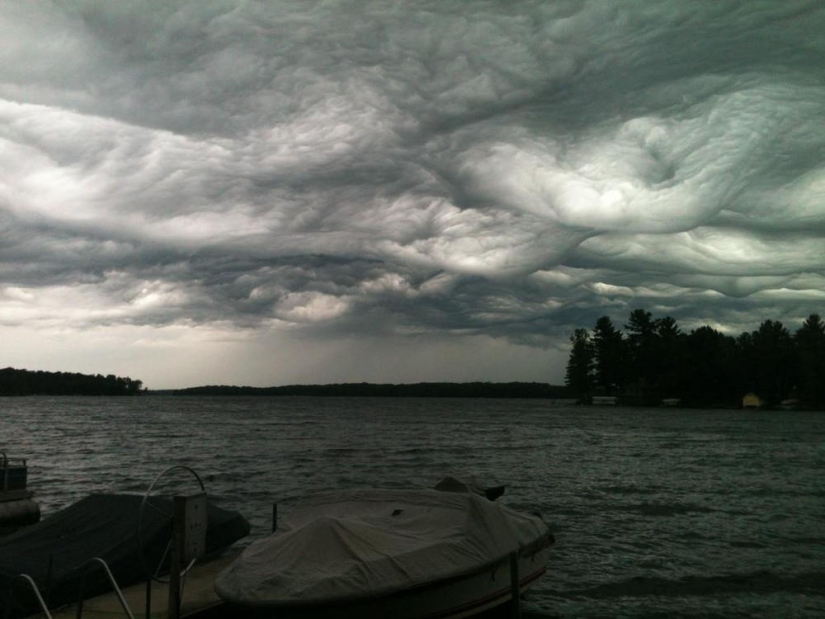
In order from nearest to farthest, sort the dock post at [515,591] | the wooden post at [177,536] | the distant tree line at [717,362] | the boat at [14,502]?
the wooden post at [177,536], the dock post at [515,591], the boat at [14,502], the distant tree line at [717,362]

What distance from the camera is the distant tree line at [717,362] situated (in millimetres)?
169500

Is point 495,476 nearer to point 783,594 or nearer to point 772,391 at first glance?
point 783,594

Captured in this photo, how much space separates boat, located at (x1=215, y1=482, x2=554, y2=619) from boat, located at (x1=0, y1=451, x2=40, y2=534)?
43.9 ft

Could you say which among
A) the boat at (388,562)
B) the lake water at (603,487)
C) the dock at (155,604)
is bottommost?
the lake water at (603,487)

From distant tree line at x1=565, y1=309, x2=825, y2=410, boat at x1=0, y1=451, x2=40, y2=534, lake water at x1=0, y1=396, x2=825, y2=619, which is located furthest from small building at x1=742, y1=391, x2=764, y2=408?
boat at x1=0, y1=451, x2=40, y2=534

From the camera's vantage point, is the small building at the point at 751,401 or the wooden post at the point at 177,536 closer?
the wooden post at the point at 177,536

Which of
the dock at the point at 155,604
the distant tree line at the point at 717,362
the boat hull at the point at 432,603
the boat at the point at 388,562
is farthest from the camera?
the distant tree line at the point at 717,362

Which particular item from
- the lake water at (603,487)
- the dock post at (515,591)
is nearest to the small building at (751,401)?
the lake water at (603,487)

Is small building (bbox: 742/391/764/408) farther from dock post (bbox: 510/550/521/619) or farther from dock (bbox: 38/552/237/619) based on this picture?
dock (bbox: 38/552/237/619)

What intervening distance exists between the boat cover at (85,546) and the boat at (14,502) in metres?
8.68

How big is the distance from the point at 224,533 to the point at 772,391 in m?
187

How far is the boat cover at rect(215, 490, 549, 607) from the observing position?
10742 mm

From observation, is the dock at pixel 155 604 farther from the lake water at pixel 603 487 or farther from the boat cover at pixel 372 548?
the lake water at pixel 603 487

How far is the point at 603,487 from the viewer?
37.2 meters
